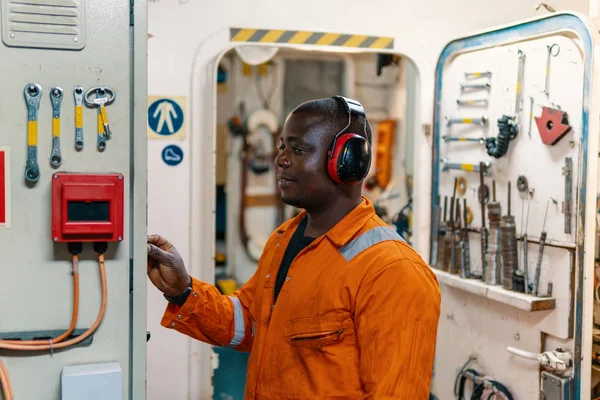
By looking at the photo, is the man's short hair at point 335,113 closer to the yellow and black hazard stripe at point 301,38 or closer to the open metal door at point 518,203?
the open metal door at point 518,203

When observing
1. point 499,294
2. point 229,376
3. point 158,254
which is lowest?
point 229,376

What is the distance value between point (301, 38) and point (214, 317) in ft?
6.68

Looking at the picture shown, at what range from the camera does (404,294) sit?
77.8 inches

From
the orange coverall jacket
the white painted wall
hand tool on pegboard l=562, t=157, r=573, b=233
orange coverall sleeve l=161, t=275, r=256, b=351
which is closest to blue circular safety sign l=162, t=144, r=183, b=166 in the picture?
the white painted wall

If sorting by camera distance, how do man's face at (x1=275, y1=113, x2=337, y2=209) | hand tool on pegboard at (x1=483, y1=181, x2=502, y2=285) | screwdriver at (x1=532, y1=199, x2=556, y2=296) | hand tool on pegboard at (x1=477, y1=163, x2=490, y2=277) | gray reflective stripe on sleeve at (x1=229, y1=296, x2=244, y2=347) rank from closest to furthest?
man's face at (x1=275, y1=113, x2=337, y2=209) < gray reflective stripe on sleeve at (x1=229, y1=296, x2=244, y2=347) < screwdriver at (x1=532, y1=199, x2=556, y2=296) < hand tool on pegboard at (x1=483, y1=181, x2=502, y2=285) < hand tool on pegboard at (x1=477, y1=163, x2=490, y2=277)

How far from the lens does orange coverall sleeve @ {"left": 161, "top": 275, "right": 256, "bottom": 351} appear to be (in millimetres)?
2322

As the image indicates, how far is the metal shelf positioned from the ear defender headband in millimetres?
1388

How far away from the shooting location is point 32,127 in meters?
1.57

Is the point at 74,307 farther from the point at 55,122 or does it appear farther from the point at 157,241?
the point at 157,241

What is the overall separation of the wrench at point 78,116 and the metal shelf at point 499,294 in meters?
2.34

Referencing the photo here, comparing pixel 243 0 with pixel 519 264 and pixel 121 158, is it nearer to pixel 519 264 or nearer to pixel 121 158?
pixel 519 264

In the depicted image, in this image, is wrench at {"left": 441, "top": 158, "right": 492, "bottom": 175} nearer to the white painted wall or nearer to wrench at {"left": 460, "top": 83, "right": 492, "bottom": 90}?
wrench at {"left": 460, "top": 83, "right": 492, "bottom": 90}

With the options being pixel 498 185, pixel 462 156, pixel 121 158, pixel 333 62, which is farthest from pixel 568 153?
pixel 333 62

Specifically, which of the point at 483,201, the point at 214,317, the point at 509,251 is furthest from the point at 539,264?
the point at 214,317
